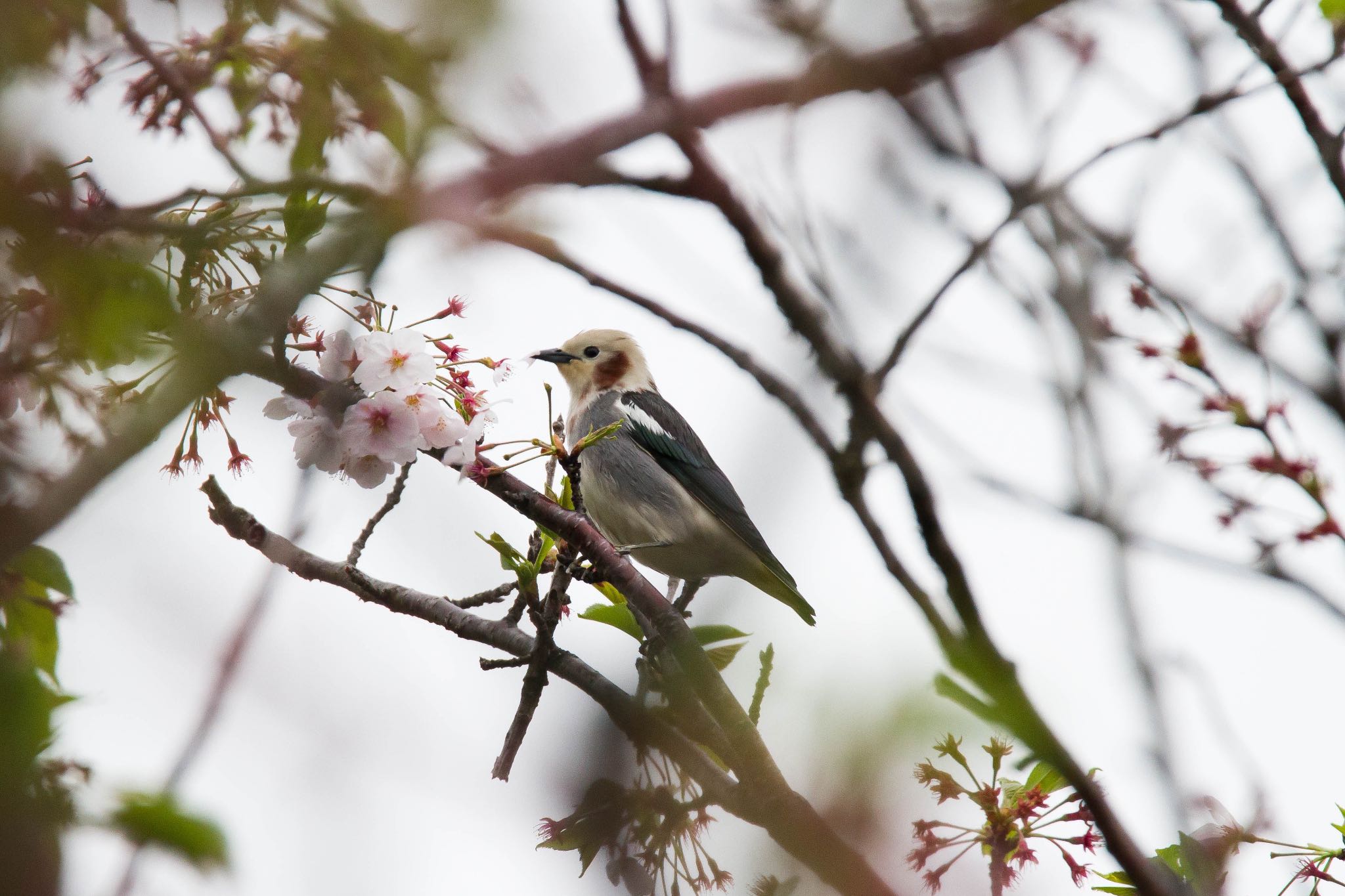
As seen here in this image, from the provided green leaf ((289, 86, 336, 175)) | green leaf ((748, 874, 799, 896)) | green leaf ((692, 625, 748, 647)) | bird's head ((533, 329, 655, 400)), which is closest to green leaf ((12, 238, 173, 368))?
green leaf ((289, 86, 336, 175))

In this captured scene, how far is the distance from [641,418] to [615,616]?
14.9 ft

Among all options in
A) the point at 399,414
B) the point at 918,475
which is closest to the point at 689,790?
the point at 918,475

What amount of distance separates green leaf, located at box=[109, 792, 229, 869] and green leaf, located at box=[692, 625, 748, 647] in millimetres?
1919

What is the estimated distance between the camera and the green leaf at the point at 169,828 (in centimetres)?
106

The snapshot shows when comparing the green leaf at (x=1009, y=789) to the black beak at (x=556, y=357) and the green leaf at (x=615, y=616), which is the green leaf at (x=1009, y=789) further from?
the black beak at (x=556, y=357)

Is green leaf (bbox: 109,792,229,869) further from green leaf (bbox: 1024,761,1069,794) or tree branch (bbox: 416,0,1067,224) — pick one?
green leaf (bbox: 1024,761,1069,794)

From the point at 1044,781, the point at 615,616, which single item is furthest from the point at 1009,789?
the point at 615,616

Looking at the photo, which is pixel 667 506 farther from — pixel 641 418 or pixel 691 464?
pixel 641 418

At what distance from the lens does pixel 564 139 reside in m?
2.05

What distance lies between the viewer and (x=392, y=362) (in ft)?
9.29

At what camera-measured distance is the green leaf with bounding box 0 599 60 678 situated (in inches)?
80.0

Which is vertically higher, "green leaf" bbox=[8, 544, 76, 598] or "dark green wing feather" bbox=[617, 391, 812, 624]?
"dark green wing feather" bbox=[617, 391, 812, 624]

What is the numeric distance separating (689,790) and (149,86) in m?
2.35

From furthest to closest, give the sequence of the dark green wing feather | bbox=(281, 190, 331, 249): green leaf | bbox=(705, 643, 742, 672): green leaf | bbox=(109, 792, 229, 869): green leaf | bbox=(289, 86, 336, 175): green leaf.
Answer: the dark green wing feather → bbox=(705, 643, 742, 672): green leaf → bbox=(289, 86, 336, 175): green leaf → bbox=(281, 190, 331, 249): green leaf → bbox=(109, 792, 229, 869): green leaf
